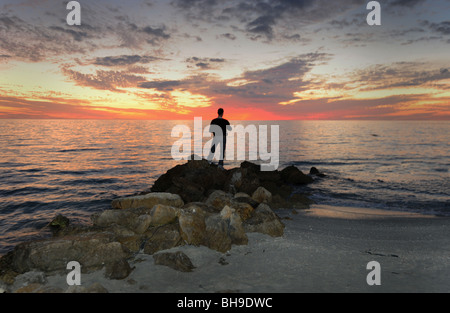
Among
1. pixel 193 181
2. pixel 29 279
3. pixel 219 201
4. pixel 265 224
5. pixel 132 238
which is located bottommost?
pixel 29 279

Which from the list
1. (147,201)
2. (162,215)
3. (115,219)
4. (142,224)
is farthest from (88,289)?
(147,201)

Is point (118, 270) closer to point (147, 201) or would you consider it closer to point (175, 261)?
point (175, 261)

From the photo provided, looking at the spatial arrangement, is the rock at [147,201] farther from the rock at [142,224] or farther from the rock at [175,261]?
the rock at [175,261]

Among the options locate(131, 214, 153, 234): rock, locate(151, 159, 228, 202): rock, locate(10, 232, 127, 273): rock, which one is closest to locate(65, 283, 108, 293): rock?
locate(10, 232, 127, 273): rock

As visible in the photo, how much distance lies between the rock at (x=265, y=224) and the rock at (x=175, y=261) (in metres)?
2.00

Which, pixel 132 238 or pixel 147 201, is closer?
pixel 132 238

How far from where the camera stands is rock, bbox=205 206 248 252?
5.33m

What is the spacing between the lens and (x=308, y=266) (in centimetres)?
462

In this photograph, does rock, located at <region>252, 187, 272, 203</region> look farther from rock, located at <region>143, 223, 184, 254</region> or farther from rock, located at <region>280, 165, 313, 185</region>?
rock, located at <region>280, 165, 313, 185</region>

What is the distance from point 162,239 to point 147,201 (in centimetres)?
261

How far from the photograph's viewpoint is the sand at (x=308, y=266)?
13.1 ft

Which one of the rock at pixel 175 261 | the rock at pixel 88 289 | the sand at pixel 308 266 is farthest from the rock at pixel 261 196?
the rock at pixel 88 289

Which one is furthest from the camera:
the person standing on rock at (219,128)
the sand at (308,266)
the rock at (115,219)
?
the person standing on rock at (219,128)

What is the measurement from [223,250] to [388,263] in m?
3.17
